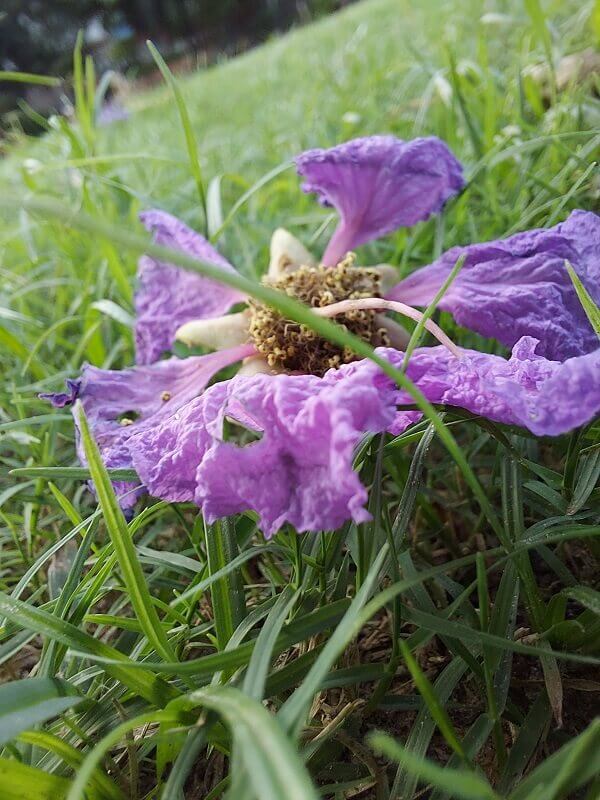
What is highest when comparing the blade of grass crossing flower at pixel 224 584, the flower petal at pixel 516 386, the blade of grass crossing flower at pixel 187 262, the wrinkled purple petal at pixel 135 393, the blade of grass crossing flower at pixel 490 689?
the blade of grass crossing flower at pixel 187 262

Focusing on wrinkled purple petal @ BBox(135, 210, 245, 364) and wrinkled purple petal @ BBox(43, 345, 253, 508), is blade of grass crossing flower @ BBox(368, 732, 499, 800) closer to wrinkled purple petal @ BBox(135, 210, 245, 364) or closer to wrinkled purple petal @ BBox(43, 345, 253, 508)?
wrinkled purple petal @ BBox(43, 345, 253, 508)

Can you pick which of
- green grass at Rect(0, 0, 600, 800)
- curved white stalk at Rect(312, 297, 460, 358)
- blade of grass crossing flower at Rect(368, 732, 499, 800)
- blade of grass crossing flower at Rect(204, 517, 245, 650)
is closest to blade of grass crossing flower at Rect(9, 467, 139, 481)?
green grass at Rect(0, 0, 600, 800)

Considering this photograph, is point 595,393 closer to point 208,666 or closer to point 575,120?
point 208,666

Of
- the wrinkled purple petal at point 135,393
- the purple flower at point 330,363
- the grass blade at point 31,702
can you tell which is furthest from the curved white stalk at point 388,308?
the grass blade at point 31,702

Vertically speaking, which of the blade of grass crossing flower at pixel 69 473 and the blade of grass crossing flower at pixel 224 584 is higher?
the blade of grass crossing flower at pixel 69 473

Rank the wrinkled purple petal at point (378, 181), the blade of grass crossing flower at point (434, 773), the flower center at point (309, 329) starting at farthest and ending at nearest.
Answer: the wrinkled purple petal at point (378, 181), the flower center at point (309, 329), the blade of grass crossing flower at point (434, 773)

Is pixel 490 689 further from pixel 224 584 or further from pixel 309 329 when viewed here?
pixel 309 329

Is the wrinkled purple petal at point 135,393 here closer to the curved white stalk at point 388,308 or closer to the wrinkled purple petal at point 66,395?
the wrinkled purple petal at point 66,395
